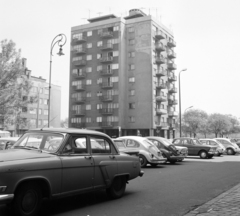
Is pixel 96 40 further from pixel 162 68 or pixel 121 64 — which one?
pixel 162 68

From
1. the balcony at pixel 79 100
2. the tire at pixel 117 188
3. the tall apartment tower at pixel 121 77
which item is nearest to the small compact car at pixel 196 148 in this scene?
the tire at pixel 117 188

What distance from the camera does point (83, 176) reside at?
649 centimetres

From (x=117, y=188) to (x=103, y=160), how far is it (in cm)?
102

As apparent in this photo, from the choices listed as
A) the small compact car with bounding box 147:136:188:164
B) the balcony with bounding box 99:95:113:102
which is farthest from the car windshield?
the balcony with bounding box 99:95:113:102

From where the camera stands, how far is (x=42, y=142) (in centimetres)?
639

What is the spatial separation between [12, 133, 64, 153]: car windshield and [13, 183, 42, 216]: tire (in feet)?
2.85

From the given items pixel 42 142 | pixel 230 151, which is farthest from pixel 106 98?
pixel 42 142

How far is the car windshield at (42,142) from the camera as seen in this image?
629 cm

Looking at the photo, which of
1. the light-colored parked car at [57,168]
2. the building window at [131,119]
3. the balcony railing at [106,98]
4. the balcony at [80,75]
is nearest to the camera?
the light-colored parked car at [57,168]

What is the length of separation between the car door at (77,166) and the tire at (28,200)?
1.85 ft

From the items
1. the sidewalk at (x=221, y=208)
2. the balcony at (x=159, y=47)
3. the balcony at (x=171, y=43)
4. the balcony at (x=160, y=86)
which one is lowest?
the sidewalk at (x=221, y=208)

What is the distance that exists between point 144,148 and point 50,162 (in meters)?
9.99

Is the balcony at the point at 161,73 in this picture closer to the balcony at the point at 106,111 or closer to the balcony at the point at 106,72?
the balcony at the point at 106,72

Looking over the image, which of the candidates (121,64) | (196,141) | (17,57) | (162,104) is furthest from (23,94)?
(162,104)
